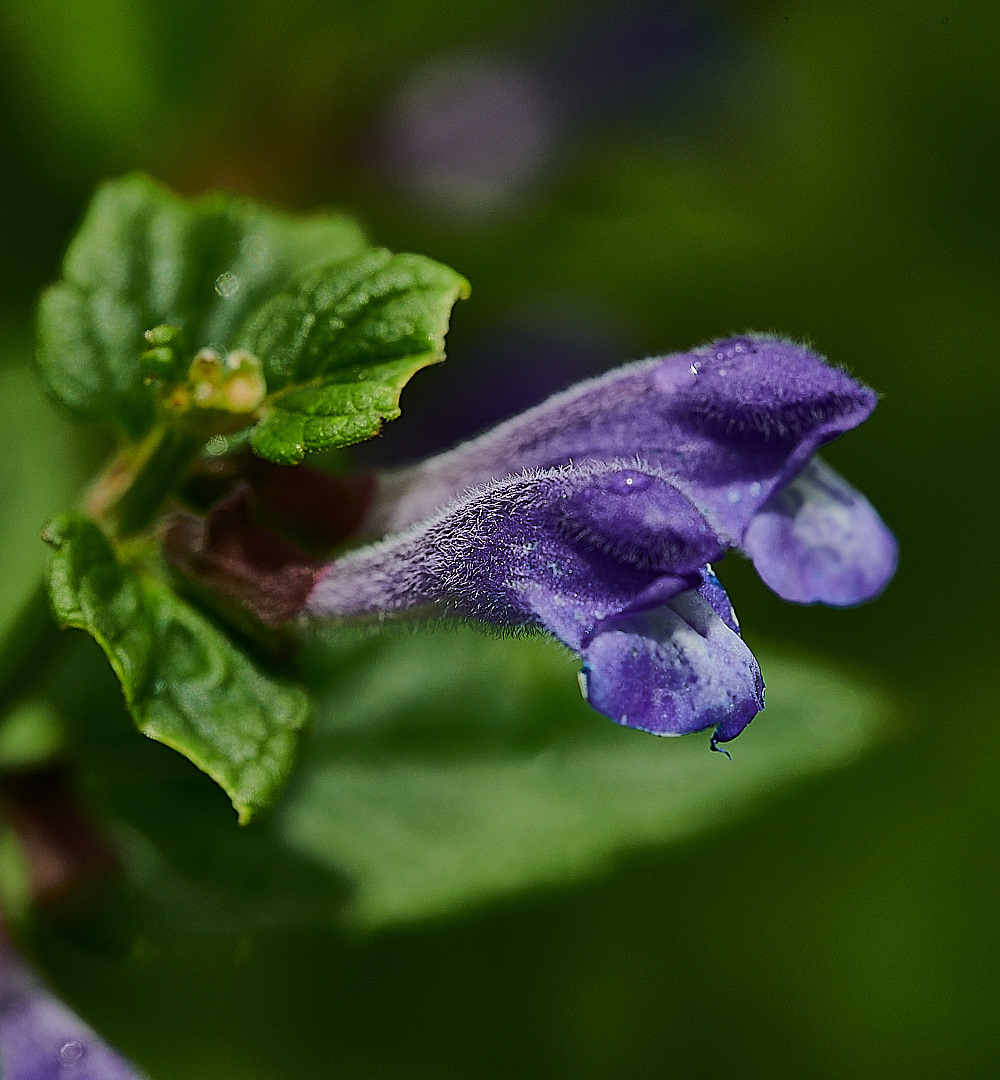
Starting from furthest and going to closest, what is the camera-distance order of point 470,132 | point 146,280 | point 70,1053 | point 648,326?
point 470,132
point 648,326
point 70,1053
point 146,280

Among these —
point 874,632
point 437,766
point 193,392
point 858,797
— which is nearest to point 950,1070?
point 858,797

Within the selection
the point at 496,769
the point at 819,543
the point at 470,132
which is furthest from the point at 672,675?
the point at 470,132

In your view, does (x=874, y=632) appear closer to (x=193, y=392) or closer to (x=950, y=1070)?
(x=950, y=1070)

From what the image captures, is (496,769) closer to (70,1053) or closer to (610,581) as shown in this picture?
(70,1053)

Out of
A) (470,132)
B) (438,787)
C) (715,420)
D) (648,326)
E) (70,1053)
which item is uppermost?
(715,420)

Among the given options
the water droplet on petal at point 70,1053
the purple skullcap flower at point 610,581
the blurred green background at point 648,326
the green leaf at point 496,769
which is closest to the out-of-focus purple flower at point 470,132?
the blurred green background at point 648,326

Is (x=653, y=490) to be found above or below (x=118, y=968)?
above

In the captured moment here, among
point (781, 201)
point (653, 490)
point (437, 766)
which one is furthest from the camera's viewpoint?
point (781, 201)
